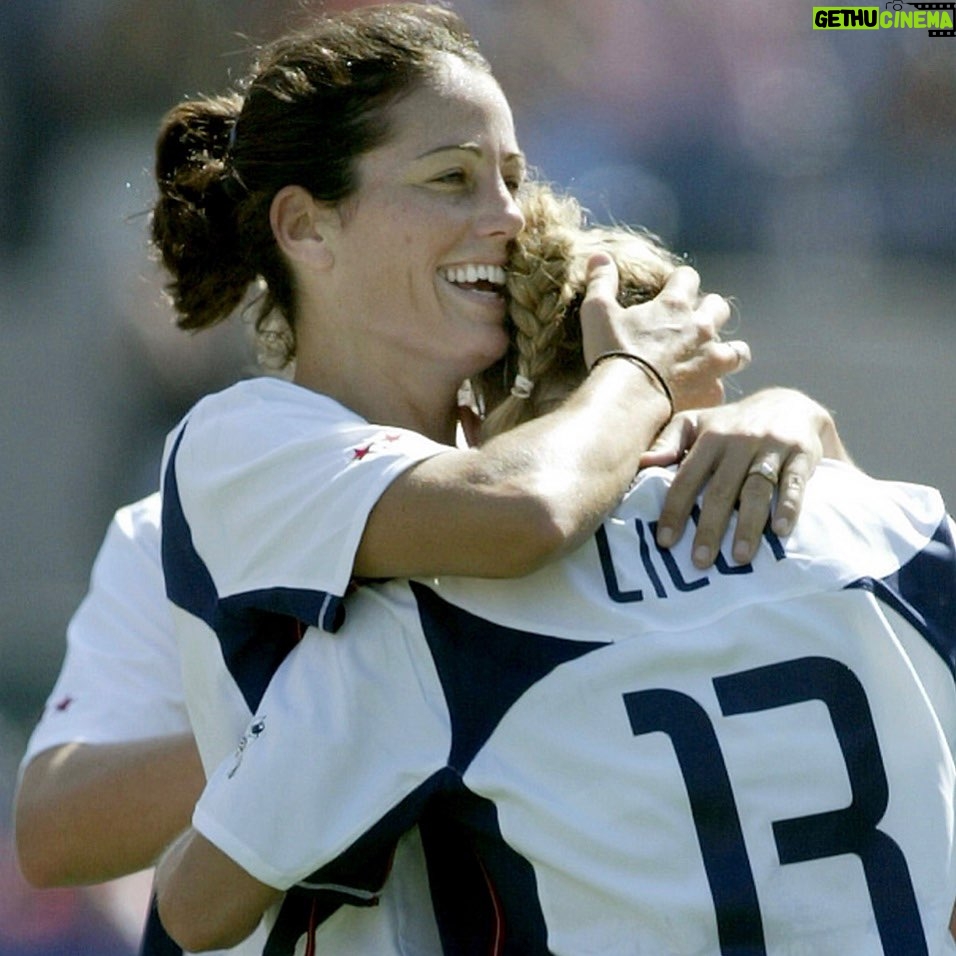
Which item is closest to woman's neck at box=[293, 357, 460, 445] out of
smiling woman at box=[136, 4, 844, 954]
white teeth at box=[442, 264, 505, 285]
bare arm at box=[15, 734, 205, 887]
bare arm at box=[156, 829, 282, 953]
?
smiling woman at box=[136, 4, 844, 954]

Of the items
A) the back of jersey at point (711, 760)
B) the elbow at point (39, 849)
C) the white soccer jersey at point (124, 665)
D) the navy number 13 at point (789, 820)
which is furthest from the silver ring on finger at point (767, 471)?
the elbow at point (39, 849)

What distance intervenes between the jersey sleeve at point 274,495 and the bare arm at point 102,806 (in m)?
0.35

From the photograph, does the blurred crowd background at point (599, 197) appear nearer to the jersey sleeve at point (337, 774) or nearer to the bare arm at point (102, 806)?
the bare arm at point (102, 806)

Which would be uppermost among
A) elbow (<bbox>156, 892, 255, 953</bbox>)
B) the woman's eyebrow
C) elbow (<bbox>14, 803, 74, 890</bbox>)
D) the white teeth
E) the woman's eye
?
the woman's eyebrow

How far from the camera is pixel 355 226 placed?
7.55ft

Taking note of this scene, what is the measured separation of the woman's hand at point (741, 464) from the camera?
1863 mm

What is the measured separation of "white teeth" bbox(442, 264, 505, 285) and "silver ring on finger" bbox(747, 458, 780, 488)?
523mm

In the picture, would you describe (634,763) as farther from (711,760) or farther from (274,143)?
(274,143)

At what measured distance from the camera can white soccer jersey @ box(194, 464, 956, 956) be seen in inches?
68.0

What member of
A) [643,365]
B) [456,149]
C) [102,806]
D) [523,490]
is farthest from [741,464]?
[102,806]

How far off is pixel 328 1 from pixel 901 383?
243cm

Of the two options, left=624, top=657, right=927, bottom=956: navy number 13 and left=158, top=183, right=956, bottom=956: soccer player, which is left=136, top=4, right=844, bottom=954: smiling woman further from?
left=624, top=657, right=927, bottom=956: navy number 13

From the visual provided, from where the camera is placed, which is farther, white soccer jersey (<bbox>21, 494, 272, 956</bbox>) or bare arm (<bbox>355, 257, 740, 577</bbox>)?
white soccer jersey (<bbox>21, 494, 272, 956</bbox>)

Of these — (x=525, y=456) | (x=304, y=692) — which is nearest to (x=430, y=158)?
(x=525, y=456)
